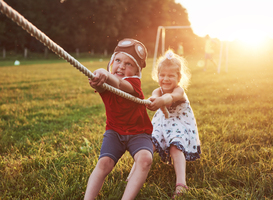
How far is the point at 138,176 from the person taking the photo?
1.91 m

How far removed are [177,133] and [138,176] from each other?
0.81 m

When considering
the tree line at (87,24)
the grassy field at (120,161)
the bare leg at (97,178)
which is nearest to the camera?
the bare leg at (97,178)

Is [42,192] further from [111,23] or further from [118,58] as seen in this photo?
[111,23]

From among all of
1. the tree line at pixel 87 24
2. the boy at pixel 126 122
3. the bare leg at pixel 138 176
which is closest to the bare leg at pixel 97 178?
the boy at pixel 126 122

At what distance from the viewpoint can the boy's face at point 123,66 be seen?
6.93ft

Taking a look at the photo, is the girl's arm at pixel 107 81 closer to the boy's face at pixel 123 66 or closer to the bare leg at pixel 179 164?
the boy's face at pixel 123 66

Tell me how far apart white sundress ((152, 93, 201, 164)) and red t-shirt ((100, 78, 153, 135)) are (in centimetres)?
44

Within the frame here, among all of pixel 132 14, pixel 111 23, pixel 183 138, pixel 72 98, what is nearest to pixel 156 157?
pixel 183 138

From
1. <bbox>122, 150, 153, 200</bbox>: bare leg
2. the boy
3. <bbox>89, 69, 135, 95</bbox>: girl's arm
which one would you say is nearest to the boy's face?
the boy

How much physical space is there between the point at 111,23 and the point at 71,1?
29.4ft

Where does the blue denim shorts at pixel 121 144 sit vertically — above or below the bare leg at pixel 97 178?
above

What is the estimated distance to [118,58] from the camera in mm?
2139

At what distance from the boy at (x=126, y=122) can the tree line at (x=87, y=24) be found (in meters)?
33.1

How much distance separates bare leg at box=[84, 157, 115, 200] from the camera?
186cm
